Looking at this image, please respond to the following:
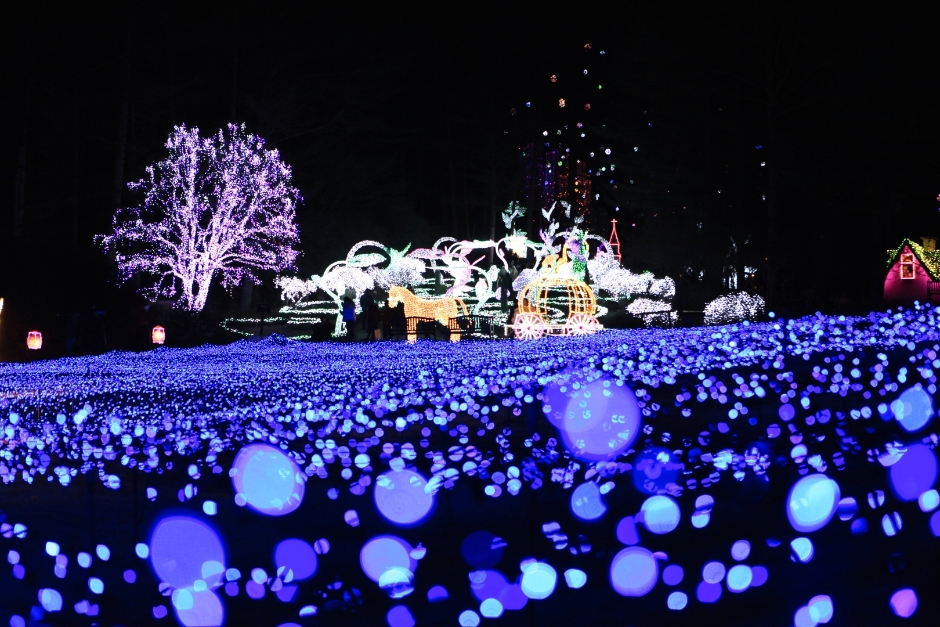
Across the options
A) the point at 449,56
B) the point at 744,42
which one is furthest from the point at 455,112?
the point at 744,42

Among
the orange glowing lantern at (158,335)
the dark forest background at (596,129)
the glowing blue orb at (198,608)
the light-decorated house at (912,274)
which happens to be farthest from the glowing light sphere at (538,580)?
the light-decorated house at (912,274)

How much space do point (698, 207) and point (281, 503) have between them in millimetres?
25326

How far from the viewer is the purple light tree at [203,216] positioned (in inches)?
966

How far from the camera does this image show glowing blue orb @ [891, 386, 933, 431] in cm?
584

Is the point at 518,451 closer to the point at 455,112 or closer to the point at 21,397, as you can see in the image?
the point at 21,397

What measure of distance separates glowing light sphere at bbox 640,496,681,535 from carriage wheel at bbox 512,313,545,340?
1299 cm

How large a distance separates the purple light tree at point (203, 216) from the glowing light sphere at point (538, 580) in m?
20.9

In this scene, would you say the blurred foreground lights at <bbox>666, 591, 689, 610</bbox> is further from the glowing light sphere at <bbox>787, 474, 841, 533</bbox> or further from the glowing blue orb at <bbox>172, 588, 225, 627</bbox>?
the glowing blue orb at <bbox>172, 588, 225, 627</bbox>

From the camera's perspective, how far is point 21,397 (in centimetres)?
754

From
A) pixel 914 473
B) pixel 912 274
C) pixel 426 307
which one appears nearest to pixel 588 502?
pixel 914 473

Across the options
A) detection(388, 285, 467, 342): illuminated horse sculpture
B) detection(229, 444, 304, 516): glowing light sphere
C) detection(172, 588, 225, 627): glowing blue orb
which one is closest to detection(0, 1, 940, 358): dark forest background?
detection(388, 285, 467, 342): illuminated horse sculpture

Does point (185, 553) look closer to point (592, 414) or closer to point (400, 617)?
point (400, 617)

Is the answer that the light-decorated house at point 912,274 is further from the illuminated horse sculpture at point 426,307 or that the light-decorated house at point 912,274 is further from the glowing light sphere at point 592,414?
the glowing light sphere at point 592,414

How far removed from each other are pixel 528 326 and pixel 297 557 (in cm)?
1334
